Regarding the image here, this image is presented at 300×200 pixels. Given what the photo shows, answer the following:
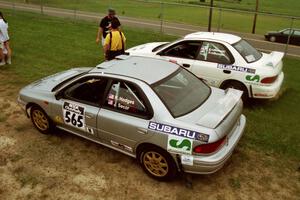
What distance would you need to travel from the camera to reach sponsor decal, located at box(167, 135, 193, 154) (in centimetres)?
443

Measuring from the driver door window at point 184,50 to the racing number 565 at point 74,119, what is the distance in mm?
3559

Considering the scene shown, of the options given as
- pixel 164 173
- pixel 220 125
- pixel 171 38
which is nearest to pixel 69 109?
pixel 164 173

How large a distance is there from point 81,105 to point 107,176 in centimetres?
126

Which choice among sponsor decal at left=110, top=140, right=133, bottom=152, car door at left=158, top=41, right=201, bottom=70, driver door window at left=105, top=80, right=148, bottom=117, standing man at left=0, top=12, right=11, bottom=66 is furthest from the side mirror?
standing man at left=0, top=12, right=11, bottom=66

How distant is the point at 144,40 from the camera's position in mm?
15117

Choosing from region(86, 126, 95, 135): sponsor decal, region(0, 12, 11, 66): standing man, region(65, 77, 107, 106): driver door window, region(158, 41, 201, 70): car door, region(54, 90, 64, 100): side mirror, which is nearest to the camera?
region(65, 77, 107, 106): driver door window

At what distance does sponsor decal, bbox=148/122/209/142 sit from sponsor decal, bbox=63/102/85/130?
1.40 metres

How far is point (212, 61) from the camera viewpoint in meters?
7.75

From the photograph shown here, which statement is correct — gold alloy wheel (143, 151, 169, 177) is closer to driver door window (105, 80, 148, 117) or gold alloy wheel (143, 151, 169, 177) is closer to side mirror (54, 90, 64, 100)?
driver door window (105, 80, 148, 117)

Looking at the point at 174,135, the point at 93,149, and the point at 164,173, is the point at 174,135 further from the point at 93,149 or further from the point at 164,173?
the point at 93,149

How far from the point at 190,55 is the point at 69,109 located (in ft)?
12.1

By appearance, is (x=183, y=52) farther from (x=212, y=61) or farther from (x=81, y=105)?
(x=81, y=105)

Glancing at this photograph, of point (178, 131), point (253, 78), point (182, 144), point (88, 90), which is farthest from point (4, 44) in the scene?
point (182, 144)

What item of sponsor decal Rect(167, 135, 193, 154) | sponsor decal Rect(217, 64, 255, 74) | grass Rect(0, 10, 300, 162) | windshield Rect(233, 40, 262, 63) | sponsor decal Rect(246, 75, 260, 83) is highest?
windshield Rect(233, 40, 262, 63)
